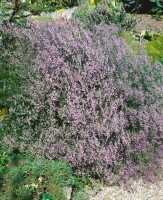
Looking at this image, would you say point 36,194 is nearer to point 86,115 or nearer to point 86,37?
point 86,115

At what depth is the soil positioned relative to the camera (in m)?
7.00

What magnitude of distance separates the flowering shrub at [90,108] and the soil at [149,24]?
3.05 metres

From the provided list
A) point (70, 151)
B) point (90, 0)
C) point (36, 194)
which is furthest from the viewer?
point (90, 0)

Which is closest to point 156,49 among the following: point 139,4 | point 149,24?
point 149,24

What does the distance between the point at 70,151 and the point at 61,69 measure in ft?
2.51

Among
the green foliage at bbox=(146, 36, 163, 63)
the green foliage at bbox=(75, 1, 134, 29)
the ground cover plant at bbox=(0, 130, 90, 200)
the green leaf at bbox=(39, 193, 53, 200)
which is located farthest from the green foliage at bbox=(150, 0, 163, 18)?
the green leaf at bbox=(39, 193, 53, 200)

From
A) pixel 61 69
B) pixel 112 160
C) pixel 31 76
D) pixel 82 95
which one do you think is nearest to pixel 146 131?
pixel 112 160

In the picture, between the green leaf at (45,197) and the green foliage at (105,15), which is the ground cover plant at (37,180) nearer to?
the green leaf at (45,197)

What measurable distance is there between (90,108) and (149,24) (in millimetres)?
3992

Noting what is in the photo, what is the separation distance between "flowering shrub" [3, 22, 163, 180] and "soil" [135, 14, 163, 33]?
3.05 metres

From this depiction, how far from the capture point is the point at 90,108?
12.2 ft

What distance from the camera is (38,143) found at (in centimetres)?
387

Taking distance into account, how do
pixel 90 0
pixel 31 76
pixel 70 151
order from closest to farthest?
pixel 70 151 → pixel 31 76 → pixel 90 0

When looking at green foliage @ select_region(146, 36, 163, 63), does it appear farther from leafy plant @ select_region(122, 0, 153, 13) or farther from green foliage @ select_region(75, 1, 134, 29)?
leafy plant @ select_region(122, 0, 153, 13)
